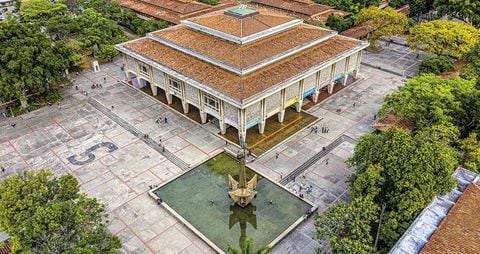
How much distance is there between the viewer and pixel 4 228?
2595 centimetres

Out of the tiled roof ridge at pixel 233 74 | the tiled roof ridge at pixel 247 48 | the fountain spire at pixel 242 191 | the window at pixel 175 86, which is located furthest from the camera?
the window at pixel 175 86

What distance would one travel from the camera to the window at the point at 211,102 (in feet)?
140

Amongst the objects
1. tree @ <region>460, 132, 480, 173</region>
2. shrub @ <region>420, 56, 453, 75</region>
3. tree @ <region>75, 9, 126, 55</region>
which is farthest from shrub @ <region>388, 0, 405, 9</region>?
tree @ <region>75, 9, 126, 55</region>

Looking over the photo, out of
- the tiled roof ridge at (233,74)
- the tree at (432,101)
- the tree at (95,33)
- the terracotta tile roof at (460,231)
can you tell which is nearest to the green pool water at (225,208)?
the tiled roof ridge at (233,74)

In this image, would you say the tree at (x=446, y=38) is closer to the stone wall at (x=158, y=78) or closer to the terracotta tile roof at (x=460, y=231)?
the terracotta tile roof at (x=460, y=231)

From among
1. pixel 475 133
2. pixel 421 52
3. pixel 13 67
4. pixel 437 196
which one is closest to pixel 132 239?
pixel 437 196

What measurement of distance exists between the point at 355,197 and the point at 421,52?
49.2 m

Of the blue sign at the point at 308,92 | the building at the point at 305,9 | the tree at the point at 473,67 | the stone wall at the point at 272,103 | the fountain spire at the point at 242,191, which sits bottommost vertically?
the fountain spire at the point at 242,191

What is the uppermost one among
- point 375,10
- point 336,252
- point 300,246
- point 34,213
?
point 375,10

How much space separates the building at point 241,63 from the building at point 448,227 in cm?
2007

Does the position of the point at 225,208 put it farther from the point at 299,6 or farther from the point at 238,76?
the point at 299,6

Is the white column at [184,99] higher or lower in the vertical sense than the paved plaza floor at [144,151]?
higher

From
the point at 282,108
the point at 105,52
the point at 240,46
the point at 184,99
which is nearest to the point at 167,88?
the point at 184,99

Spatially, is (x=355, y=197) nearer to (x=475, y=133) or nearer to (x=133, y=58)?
(x=475, y=133)
